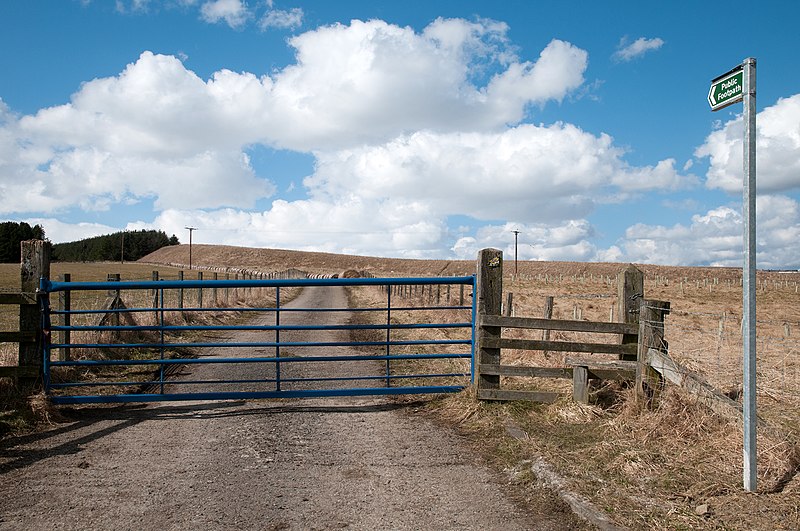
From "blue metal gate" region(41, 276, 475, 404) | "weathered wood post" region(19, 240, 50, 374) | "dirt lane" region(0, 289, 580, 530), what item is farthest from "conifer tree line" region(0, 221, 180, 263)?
"dirt lane" region(0, 289, 580, 530)

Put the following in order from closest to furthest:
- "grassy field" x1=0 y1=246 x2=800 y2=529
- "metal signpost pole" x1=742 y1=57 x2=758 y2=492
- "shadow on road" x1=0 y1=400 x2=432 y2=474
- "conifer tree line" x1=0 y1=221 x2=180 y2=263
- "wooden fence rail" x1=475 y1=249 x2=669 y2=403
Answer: "grassy field" x1=0 y1=246 x2=800 y2=529 < "metal signpost pole" x1=742 y1=57 x2=758 y2=492 < "shadow on road" x1=0 y1=400 x2=432 y2=474 < "wooden fence rail" x1=475 y1=249 x2=669 y2=403 < "conifer tree line" x1=0 y1=221 x2=180 y2=263

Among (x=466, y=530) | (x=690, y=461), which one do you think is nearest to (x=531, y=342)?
(x=690, y=461)

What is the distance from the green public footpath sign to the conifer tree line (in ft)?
405

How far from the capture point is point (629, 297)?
718 cm

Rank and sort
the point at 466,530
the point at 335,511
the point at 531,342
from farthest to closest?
1. the point at 531,342
2. the point at 335,511
3. the point at 466,530

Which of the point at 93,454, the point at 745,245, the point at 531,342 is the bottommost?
the point at 93,454

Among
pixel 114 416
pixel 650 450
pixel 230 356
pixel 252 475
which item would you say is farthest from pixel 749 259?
pixel 230 356

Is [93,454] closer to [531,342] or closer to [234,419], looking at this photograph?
[234,419]

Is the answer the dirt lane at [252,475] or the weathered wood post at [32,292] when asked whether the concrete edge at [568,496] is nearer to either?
the dirt lane at [252,475]

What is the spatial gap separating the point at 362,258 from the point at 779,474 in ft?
414

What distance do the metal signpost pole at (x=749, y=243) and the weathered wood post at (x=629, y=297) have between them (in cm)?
273

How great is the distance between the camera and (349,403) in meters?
7.76

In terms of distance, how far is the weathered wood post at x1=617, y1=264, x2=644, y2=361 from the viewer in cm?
713

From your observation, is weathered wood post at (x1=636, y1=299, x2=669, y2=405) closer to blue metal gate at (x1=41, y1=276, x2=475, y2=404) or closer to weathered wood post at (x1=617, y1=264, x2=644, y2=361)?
weathered wood post at (x1=617, y1=264, x2=644, y2=361)
